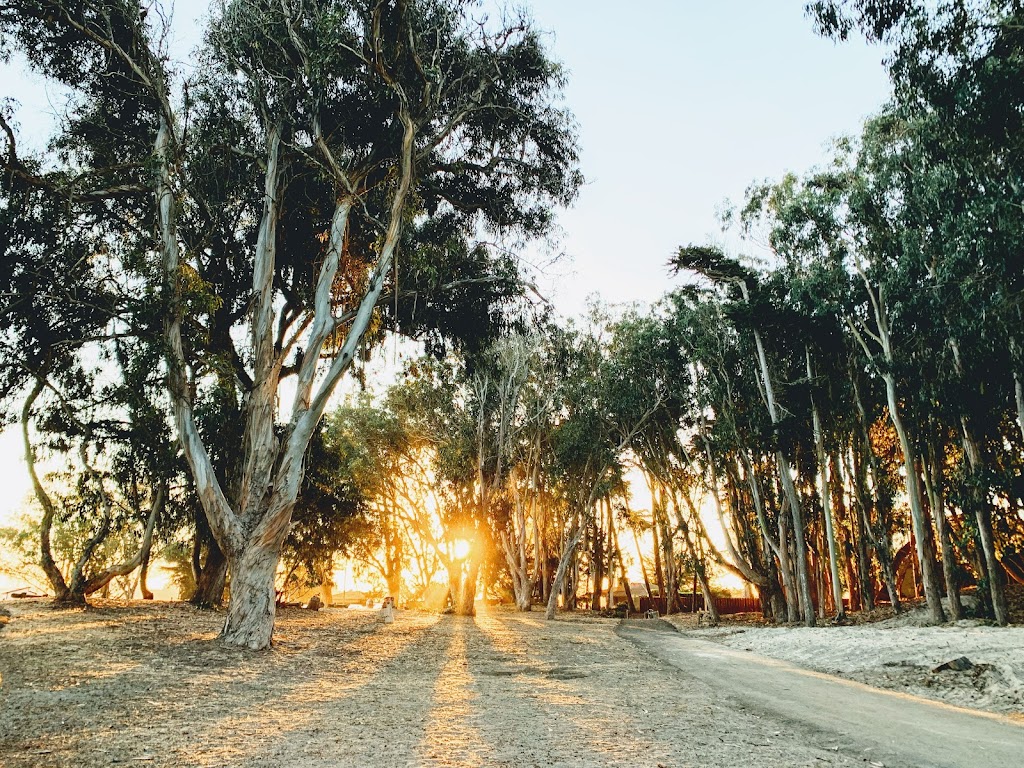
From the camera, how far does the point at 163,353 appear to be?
10.3 m

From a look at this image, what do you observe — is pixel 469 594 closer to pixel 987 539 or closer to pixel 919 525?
pixel 919 525

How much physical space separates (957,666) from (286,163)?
556 inches

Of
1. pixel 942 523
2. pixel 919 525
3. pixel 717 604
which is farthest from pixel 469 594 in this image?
pixel 717 604

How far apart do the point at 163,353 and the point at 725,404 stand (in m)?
18.1

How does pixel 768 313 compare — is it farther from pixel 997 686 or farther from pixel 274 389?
pixel 274 389

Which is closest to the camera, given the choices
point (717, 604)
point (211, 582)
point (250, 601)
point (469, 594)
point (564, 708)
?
point (564, 708)

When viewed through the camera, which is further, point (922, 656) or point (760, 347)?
point (760, 347)

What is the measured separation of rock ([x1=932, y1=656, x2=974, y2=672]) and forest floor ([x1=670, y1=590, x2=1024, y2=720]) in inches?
2.2

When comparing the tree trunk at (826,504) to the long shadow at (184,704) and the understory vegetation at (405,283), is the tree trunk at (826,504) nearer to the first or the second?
the understory vegetation at (405,283)

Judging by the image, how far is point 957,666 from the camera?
28.8 feet

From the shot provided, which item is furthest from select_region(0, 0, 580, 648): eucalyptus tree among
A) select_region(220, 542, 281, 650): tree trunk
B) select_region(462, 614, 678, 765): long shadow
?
select_region(462, 614, 678, 765): long shadow

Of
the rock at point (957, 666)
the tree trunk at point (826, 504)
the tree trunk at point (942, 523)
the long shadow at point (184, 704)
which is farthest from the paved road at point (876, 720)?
the tree trunk at point (826, 504)

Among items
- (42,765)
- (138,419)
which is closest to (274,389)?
(138,419)

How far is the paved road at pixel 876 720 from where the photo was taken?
4215 mm
